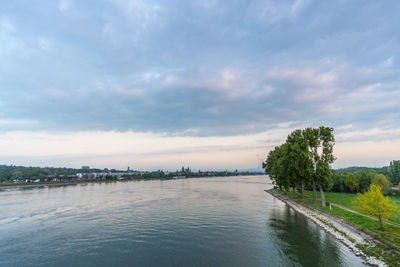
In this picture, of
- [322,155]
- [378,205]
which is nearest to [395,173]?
[322,155]

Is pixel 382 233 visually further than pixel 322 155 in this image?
No

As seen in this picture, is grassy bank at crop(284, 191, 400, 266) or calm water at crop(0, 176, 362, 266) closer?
grassy bank at crop(284, 191, 400, 266)

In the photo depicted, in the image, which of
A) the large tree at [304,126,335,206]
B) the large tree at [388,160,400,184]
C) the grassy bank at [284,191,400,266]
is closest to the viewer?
the grassy bank at [284,191,400,266]

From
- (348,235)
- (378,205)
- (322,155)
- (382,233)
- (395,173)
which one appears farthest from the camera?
(395,173)

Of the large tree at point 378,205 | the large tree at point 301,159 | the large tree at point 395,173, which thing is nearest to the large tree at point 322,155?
the large tree at point 301,159

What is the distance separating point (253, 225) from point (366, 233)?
18.1 m

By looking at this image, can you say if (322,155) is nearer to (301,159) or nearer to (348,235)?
(301,159)

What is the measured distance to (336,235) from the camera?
3206 cm

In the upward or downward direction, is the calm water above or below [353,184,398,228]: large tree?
below

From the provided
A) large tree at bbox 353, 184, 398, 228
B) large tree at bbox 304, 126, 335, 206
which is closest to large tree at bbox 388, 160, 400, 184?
large tree at bbox 304, 126, 335, 206

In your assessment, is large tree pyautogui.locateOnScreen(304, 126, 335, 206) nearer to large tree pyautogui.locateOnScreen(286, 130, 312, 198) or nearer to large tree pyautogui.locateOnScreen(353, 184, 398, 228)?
large tree pyautogui.locateOnScreen(286, 130, 312, 198)

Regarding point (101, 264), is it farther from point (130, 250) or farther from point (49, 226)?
point (49, 226)

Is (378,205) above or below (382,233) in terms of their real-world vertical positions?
above

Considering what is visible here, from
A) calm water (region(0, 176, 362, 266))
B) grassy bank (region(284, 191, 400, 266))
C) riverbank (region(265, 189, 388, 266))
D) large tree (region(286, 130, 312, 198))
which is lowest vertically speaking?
calm water (region(0, 176, 362, 266))
